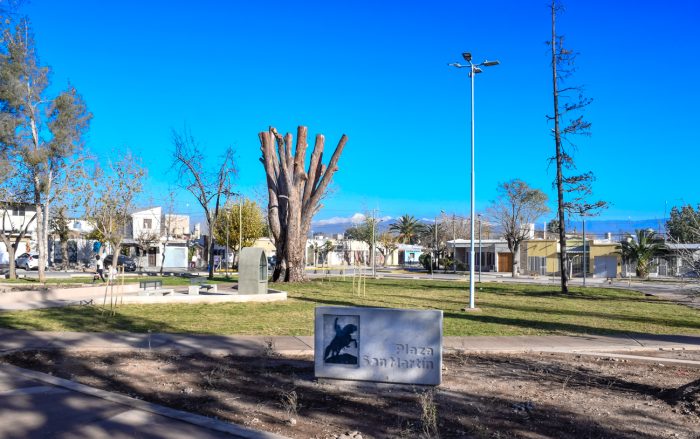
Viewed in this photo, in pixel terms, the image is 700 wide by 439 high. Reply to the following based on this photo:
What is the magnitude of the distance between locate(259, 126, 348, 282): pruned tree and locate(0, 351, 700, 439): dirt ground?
2017 centimetres

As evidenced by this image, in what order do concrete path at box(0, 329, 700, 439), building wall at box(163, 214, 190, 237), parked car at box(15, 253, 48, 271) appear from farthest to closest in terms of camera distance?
building wall at box(163, 214, 190, 237) → parked car at box(15, 253, 48, 271) → concrete path at box(0, 329, 700, 439)

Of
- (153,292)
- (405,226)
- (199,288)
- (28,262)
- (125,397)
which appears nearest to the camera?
(125,397)

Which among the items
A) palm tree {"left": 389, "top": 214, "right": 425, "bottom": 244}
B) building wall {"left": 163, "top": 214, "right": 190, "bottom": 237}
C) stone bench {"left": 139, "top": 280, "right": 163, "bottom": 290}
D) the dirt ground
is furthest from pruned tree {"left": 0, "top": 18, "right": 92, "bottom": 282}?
palm tree {"left": 389, "top": 214, "right": 425, "bottom": 244}

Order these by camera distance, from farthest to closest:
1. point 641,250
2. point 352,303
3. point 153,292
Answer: point 641,250
point 153,292
point 352,303

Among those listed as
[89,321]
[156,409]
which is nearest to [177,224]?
[89,321]

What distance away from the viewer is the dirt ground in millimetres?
6051

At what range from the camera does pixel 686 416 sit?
6.51 m

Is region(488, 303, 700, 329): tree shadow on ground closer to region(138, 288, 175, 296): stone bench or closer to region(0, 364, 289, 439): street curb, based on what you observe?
region(138, 288, 175, 296): stone bench

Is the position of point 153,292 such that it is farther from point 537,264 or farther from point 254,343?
point 537,264

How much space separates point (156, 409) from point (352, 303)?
45.6 ft

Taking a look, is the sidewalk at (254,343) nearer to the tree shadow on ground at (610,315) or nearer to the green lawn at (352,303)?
the green lawn at (352,303)

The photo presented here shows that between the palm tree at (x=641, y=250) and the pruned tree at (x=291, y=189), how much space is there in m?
30.3

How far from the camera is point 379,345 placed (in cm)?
759

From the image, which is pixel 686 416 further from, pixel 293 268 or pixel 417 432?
pixel 293 268
